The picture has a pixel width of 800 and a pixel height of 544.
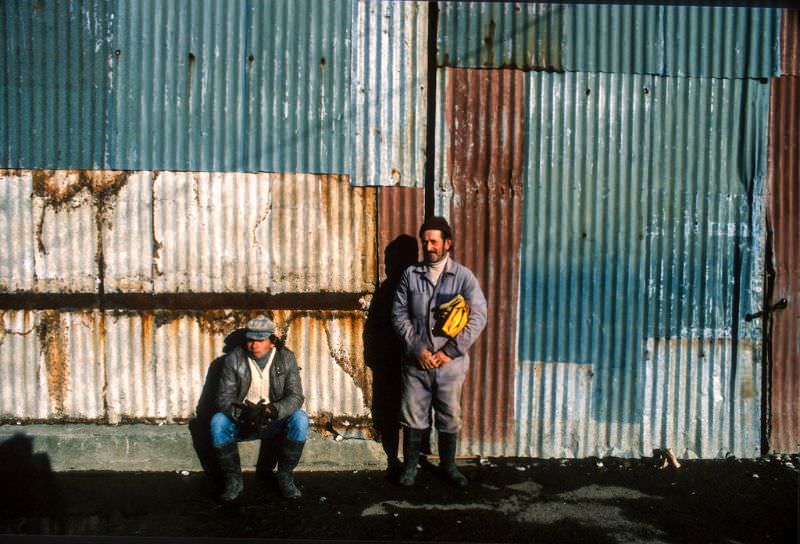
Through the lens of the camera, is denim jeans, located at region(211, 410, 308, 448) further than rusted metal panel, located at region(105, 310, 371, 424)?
No

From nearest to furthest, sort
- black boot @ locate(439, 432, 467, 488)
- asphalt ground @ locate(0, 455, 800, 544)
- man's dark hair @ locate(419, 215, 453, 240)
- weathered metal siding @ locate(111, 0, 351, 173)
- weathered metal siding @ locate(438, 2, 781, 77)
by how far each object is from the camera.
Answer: asphalt ground @ locate(0, 455, 800, 544) → man's dark hair @ locate(419, 215, 453, 240) → black boot @ locate(439, 432, 467, 488) → weathered metal siding @ locate(111, 0, 351, 173) → weathered metal siding @ locate(438, 2, 781, 77)

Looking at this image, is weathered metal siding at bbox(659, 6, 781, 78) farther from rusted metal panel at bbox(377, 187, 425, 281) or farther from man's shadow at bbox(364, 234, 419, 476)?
man's shadow at bbox(364, 234, 419, 476)

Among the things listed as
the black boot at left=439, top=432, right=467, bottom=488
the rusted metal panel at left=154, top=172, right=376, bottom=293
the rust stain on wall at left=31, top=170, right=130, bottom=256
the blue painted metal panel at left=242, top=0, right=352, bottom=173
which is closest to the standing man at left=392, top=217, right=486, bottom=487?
the black boot at left=439, top=432, right=467, bottom=488

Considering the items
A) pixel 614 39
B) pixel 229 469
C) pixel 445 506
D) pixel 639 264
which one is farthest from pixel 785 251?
pixel 229 469

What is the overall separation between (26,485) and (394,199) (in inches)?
158

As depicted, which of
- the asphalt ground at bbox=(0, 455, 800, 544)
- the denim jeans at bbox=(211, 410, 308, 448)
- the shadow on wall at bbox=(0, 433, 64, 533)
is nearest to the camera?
the asphalt ground at bbox=(0, 455, 800, 544)

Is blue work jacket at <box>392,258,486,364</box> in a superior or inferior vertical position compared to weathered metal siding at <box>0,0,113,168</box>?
inferior

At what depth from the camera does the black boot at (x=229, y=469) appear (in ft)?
17.8

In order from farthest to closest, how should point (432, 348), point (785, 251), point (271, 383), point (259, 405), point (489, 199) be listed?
point (785, 251) < point (489, 199) < point (432, 348) < point (271, 383) < point (259, 405)

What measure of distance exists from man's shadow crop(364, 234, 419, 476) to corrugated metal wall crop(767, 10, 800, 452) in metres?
3.42

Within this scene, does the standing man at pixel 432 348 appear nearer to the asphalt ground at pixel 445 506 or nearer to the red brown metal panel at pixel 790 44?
the asphalt ground at pixel 445 506

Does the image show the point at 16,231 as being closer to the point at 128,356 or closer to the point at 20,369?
the point at 20,369

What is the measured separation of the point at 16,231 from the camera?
5938 millimetres

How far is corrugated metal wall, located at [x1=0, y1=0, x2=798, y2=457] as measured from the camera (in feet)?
19.4
